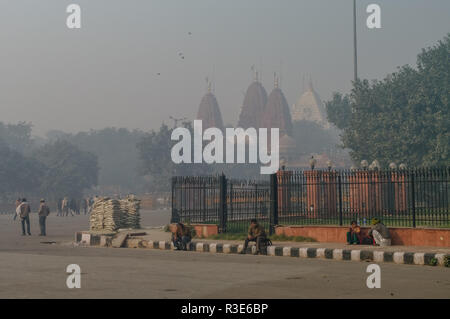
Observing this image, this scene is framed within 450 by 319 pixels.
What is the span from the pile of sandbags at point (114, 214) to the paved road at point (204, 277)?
6543mm

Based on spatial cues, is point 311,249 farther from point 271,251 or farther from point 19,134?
point 19,134

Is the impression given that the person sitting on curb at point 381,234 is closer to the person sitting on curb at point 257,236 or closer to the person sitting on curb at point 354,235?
the person sitting on curb at point 354,235

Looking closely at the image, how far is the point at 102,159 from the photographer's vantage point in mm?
140875

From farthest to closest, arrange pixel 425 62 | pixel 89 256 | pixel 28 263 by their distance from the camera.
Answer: pixel 425 62, pixel 89 256, pixel 28 263

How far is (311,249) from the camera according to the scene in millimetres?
18375

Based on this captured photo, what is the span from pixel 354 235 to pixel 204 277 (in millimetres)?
7539

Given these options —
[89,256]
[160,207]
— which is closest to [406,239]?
[89,256]

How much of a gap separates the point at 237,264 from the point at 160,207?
7743 centimetres

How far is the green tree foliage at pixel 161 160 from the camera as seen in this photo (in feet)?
344

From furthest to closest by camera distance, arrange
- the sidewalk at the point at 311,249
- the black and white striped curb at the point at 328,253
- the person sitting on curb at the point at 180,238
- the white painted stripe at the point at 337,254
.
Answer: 1. the person sitting on curb at the point at 180,238
2. the white painted stripe at the point at 337,254
3. the sidewalk at the point at 311,249
4. the black and white striped curb at the point at 328,253

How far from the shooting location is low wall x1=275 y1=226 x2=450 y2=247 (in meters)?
18.0

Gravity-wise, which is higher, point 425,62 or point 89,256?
point 425,62

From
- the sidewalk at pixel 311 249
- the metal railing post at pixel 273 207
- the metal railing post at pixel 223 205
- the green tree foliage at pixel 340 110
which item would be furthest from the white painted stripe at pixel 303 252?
the green tree foliage at pixel 340 110

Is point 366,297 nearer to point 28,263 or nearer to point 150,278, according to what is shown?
point 150,278
